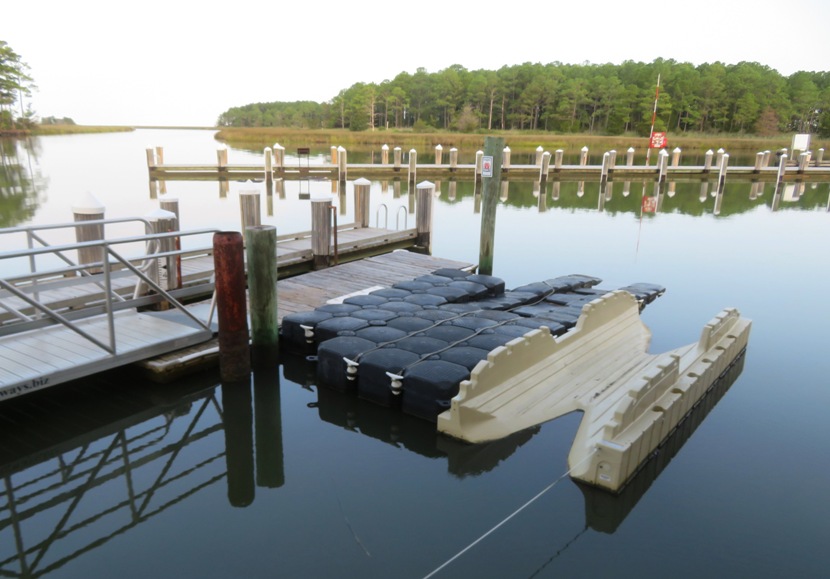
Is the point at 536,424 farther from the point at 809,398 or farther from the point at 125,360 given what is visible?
the point at 125,360

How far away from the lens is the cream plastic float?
4711 mm

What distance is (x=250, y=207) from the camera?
1035 centimetres

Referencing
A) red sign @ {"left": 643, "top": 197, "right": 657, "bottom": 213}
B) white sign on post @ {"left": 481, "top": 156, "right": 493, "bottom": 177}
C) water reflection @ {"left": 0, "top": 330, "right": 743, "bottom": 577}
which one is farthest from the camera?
red sign @ {"left": 643, "top": 197, "right": 657, "bottom": 213}

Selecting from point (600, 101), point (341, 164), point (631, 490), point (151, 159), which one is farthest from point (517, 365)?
point (600, 101)

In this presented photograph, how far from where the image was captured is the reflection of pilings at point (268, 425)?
494cm

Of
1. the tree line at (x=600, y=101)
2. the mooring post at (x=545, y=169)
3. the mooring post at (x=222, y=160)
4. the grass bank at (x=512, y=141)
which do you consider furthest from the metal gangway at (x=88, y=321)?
the tree line at (x=600, y=101)

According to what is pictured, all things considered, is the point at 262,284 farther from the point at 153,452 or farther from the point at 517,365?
the point at 517,365

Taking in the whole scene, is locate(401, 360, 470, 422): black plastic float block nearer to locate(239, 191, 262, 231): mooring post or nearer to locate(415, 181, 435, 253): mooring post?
locate(239, 191, 262, 231): mooring post

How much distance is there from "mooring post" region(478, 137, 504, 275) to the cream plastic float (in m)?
3.42

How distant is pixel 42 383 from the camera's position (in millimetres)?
5039

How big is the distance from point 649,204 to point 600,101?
54.0 metres

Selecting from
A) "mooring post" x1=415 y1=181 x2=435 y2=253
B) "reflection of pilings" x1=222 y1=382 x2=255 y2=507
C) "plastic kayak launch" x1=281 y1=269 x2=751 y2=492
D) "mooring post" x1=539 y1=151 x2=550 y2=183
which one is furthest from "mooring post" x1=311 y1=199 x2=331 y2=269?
"mooring post" x1=539 y1=151 x2=550 y2=183

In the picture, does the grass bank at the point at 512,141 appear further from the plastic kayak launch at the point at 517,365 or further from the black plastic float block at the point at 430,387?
the black plastic float block at the point at 430,387

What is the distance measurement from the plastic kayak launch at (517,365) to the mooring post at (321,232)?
87.5 inches
